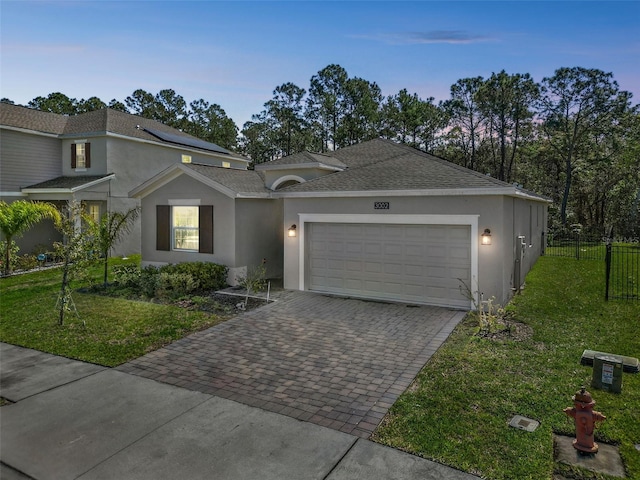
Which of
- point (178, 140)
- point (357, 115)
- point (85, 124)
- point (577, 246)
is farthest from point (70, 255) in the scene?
point (357, 115)

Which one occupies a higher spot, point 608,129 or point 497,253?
point 608,129

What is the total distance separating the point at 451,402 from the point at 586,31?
12.6 metres

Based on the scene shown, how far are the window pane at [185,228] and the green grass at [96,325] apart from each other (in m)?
3.21

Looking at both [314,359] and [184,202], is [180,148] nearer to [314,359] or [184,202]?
[184,202]

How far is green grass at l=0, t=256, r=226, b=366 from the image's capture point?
25.3 feet

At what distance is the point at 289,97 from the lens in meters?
38.6

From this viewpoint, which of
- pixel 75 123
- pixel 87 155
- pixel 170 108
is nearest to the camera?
pixel 87 155

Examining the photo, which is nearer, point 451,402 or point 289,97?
point 451,402

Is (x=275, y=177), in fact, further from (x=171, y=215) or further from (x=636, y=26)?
(x=636, y=26)

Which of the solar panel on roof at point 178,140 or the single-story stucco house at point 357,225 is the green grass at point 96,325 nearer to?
the single-story stucco house at point 357,225

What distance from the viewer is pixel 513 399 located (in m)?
5.45

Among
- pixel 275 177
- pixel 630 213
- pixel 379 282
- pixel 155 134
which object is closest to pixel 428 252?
pixel 379 282

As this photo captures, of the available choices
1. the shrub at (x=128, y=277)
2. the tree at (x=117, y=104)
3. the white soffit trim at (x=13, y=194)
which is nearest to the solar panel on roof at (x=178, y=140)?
the white soffit trim at (x=13, y=194)

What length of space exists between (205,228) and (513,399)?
1066cm
